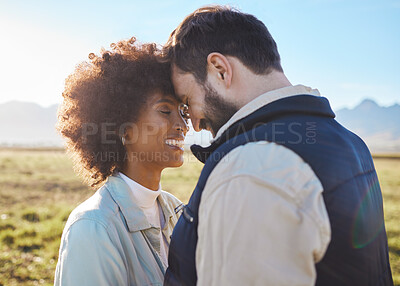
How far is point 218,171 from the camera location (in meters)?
1.28

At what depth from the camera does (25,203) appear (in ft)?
36.4

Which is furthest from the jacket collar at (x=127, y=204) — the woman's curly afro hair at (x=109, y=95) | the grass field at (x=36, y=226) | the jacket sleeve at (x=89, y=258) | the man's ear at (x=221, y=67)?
the grass field at (x=36, y=226)

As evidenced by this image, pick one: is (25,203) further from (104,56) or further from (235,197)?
(235,197)

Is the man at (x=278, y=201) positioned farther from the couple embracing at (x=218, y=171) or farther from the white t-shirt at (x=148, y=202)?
the white t-shirt at (x=148, y=202)

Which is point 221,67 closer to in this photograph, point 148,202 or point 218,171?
point 218,171

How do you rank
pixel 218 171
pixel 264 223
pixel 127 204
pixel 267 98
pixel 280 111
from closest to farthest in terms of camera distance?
1. pixel 264 223
2. pixel 218 171
3. pixel 280 111
4. pixel 267 98
5. pixel 127 204

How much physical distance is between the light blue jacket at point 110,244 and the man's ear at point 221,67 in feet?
3.60

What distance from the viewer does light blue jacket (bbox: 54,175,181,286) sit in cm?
190

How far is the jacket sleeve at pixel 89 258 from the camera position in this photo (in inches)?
74.2

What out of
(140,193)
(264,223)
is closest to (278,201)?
(264,223)

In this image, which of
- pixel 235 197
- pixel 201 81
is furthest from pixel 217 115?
pixel 235 197

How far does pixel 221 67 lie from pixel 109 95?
1.26 meters

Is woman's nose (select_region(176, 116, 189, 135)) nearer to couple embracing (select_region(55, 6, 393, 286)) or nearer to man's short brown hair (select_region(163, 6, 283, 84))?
couple embracing (select_region(55, 6, 393, 286))

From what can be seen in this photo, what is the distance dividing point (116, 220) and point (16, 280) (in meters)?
4.07
